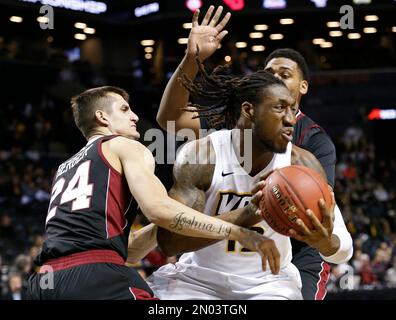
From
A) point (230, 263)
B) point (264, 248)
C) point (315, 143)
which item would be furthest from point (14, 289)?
point (264, 248)

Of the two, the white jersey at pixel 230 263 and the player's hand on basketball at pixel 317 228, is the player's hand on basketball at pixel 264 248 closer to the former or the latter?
the player's hand on basketball at pixel 317 228

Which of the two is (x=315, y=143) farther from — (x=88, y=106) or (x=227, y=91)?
(x=88, y=106)

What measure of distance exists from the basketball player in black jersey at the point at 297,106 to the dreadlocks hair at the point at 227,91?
8.1 inches

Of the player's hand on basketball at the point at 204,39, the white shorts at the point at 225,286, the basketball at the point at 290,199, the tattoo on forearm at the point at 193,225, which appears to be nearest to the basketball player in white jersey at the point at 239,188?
the white shorts at the point at 225,286

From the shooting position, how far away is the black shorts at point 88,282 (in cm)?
365

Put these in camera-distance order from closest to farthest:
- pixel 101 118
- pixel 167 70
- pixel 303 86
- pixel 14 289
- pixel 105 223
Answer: pixel 105 223, pixel 101 118, pixel 303 86, pixel 14 289, pixel 167 70

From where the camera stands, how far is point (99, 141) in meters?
4.02

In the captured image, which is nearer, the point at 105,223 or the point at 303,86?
the point at 105,223

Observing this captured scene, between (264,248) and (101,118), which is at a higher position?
(101,118)

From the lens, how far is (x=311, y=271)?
4934 mm

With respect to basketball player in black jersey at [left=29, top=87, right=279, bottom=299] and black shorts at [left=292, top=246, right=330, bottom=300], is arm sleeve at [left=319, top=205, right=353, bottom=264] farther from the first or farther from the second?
basketball player in black jersey at [left=29, top=87, right=279, bottom=299]

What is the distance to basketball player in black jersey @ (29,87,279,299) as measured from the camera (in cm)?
364

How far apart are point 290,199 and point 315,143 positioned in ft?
4.97

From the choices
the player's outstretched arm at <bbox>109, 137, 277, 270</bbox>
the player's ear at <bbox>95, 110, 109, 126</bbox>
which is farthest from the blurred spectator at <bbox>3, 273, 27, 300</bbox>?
the player's outstretched arm at <bbox>109, 137, 277, 270</bbox>
